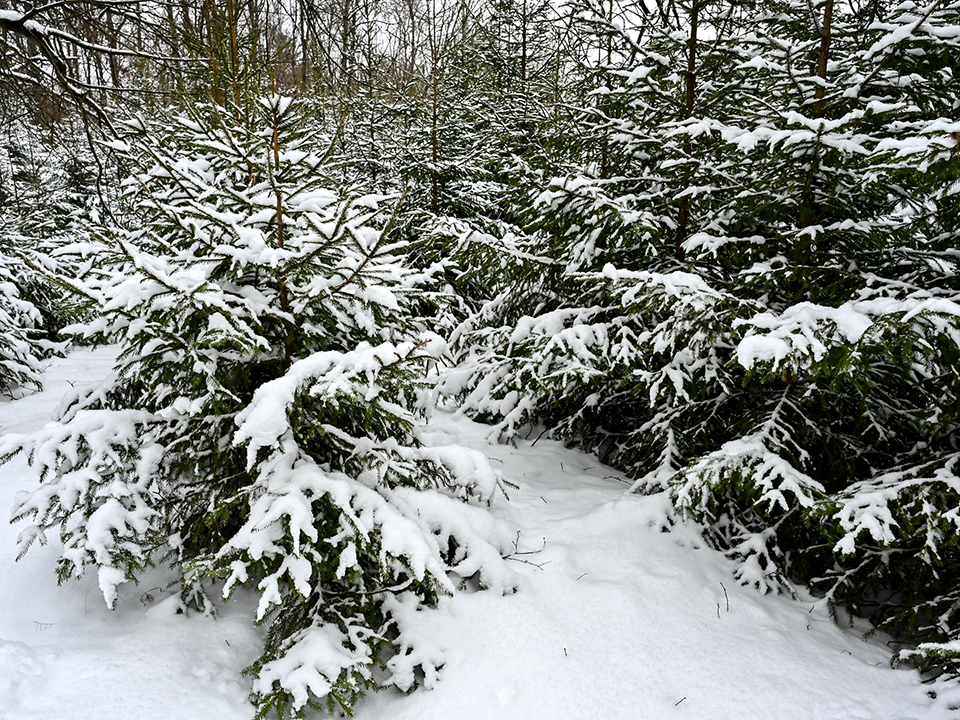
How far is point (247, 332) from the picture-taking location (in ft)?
9.11

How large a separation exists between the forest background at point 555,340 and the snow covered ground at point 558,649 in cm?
20

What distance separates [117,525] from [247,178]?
236cm

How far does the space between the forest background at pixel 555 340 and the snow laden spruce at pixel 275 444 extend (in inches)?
0.8

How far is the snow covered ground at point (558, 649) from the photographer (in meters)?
2.55

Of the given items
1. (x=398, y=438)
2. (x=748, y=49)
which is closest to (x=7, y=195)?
(x=398, y=438)

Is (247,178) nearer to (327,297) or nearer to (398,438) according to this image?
(327,297)

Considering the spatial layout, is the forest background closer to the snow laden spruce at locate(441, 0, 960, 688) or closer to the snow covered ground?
the snow laden spruce at locate(441, 0, 960, 688)

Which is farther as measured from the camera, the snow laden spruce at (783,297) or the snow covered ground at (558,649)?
the snow laden spruce at (783,297)

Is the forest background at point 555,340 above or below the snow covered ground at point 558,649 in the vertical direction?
above

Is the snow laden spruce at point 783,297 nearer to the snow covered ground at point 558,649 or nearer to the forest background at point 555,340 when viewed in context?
the forest background at point 555,340

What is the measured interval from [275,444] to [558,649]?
180 cm

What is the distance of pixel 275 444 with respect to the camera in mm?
2422

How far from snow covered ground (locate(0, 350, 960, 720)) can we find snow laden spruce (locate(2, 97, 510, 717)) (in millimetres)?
190

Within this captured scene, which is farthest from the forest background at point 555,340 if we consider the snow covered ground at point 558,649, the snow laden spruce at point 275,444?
the snow covered ground at point 558,649
